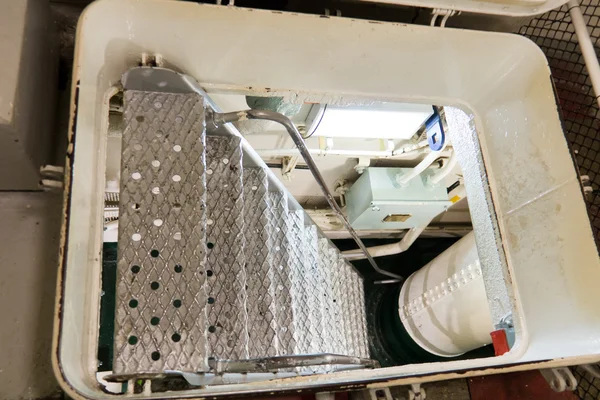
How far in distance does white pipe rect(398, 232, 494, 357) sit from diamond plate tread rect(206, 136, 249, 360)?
1.08 meters

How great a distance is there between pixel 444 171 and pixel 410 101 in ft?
2.72

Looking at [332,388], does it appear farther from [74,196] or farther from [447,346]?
[447,346]

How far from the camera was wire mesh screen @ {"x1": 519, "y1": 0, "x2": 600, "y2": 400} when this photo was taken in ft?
4.25

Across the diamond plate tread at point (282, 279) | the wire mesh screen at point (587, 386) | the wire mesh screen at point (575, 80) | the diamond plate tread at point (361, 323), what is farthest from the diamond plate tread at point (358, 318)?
the wire mesh screen at point (575, 80)

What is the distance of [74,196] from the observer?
33.6 inches

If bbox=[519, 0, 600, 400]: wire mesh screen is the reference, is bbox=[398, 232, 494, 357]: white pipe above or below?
below

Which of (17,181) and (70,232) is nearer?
(70,232)

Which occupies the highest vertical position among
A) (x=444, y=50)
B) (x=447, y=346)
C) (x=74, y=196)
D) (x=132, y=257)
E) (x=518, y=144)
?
(x=444, y=50)

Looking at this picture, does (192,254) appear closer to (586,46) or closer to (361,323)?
(586,46)

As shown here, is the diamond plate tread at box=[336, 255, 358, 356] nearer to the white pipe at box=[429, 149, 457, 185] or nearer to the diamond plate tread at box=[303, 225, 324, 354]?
the diamond plate tread at box=[303, 225, 324, 354]

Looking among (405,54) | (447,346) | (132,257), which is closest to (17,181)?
(132,257)

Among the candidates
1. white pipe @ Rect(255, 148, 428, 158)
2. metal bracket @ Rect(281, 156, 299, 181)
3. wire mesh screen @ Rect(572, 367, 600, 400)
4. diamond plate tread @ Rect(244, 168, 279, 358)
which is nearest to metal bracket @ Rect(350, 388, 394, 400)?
diamond plate tread @ Rect(244, 168, 279, 358)

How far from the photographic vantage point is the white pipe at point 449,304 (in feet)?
5.92

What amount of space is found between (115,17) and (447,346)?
2.02 meters
